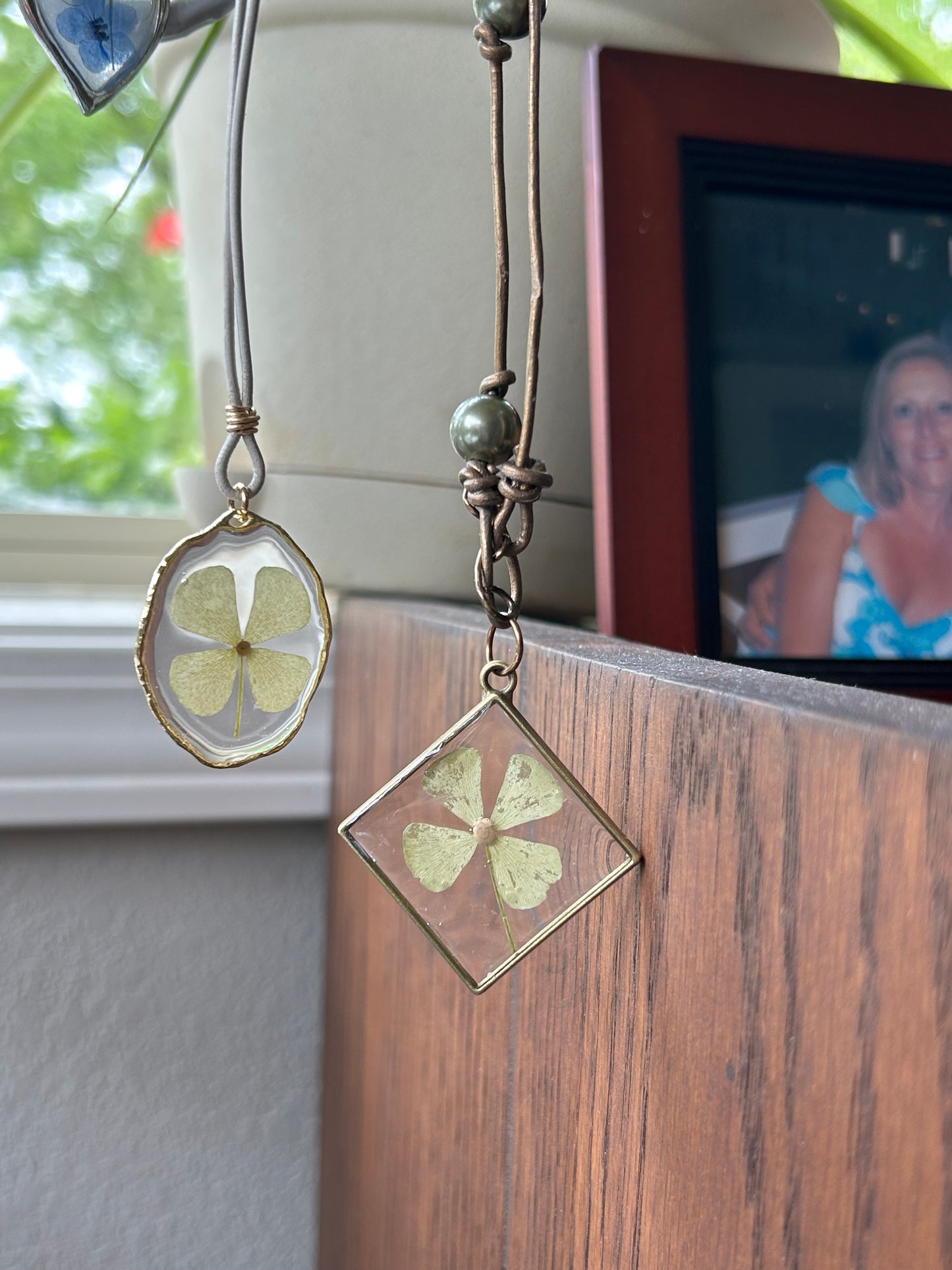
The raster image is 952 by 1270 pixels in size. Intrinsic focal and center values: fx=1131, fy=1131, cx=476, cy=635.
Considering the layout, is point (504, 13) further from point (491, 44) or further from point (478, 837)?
point (478, 837)

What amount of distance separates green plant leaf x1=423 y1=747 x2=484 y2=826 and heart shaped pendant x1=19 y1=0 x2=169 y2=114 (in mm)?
208

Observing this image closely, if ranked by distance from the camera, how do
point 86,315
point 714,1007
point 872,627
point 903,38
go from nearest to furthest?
point 714,1007, point 872,627, point 903,38, point 86,315

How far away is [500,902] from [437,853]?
19 millimetres

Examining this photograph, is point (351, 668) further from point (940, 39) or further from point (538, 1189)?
point (940, 39)

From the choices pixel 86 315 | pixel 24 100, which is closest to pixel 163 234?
pixel 86 315

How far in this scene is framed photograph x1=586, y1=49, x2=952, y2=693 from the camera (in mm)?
422

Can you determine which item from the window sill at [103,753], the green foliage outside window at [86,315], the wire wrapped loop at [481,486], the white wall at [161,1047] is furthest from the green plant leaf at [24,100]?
the wire wrapped loop at [481,486]

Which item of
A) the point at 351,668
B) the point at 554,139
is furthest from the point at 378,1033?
the point at 554,139

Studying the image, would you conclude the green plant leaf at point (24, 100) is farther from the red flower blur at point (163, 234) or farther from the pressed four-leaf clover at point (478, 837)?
the pressed four-leaf clover at point (478, 837)

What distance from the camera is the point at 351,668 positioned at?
22.8 inches

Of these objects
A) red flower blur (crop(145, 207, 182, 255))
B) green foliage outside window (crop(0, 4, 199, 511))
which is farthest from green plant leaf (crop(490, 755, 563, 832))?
red flower blur (crop(145, 207, 182, 255))

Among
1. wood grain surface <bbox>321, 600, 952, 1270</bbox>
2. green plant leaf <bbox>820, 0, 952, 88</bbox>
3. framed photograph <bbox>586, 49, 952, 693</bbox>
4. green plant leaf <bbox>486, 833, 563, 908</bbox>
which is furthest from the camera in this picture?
green plant leaf <bbox>820, 0, 952, 88</bbox>

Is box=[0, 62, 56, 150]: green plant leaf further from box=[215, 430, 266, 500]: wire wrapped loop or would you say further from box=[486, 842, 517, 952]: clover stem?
box=[486, 842, 517, 952]: clover stem

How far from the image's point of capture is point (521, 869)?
273 millimetres
